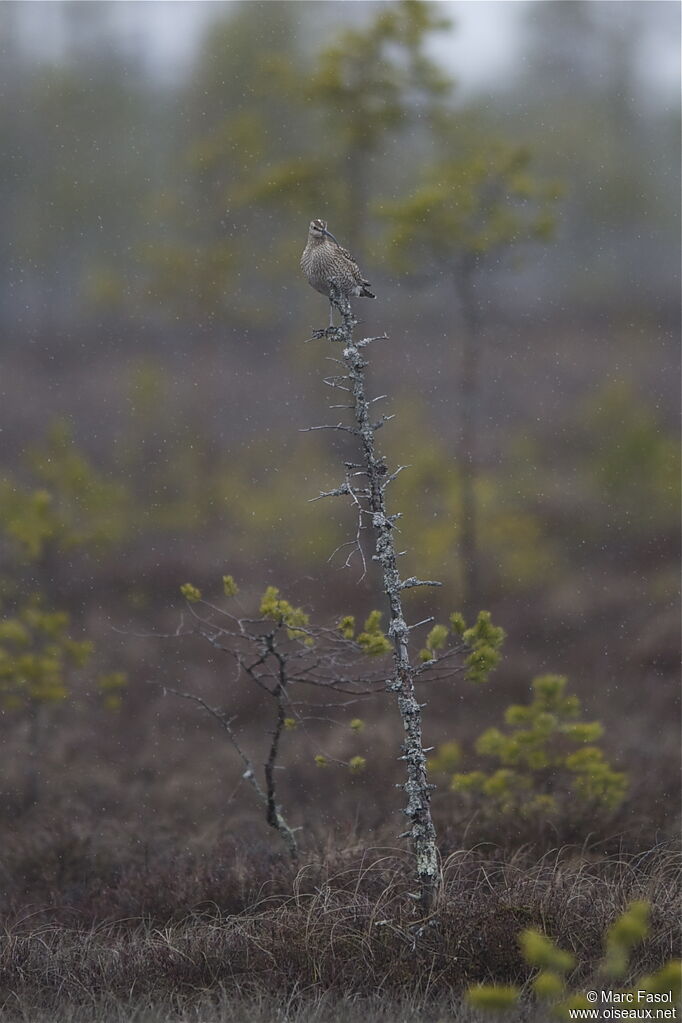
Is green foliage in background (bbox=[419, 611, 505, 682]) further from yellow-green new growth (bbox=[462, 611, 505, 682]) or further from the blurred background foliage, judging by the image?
the blurred background foliage

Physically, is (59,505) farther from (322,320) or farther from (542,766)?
(322,320)

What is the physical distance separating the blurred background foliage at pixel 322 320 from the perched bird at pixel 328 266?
281cm

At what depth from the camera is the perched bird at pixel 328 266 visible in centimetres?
448

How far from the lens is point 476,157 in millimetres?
8938

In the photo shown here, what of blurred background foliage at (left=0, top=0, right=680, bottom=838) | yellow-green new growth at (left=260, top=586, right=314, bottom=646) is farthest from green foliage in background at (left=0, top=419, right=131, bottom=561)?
yellow-green new growth at (left=260, top=586, right=314, bottom=646)

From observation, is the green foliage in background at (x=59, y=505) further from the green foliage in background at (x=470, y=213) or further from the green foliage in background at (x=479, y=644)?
the green foliage in background at (x=479, y=644)

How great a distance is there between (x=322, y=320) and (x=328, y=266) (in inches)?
419

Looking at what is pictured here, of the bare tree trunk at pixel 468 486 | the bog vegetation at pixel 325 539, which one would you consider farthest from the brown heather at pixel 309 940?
the bare tree trunk at pixel 468 486

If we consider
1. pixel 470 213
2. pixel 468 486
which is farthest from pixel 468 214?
pixel 468 486

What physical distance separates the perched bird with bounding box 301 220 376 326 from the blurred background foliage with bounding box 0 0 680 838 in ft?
9.21

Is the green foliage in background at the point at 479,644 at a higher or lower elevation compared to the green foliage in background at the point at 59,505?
lower

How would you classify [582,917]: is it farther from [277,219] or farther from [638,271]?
[638,271]

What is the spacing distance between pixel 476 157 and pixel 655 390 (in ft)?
32.3

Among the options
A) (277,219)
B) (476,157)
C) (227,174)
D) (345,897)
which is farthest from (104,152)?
(345,897)
